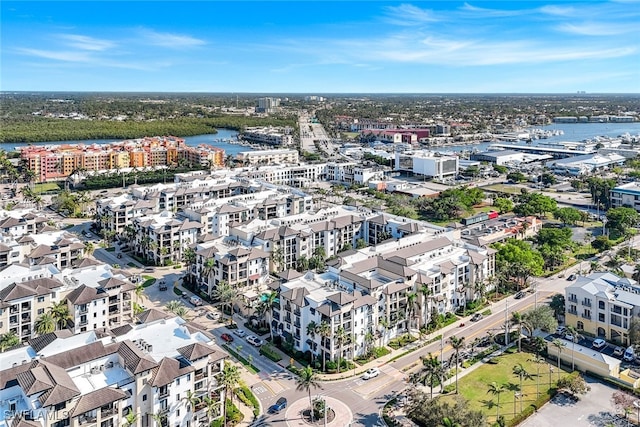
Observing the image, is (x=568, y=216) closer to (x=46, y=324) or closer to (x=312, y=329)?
(x=312, y=329)

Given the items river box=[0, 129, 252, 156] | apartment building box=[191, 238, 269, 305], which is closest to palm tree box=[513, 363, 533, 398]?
apartment building box=[191, 238, 269, 305]

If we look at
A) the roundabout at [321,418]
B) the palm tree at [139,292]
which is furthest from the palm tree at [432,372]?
the palm tree at [139,292]

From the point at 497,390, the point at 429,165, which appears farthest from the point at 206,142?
the point at 497,390

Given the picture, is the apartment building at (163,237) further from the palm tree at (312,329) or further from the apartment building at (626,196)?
the apartment building at (626,196)

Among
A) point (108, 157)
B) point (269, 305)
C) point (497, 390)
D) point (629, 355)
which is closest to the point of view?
point (497, 390)

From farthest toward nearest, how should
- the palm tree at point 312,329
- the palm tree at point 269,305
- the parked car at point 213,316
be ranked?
1. the parked car at point 213,316
2. the palm tree at point 269,305
3. the palm tree at point 312,329

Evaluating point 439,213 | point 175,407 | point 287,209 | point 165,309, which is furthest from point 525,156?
point 175,407

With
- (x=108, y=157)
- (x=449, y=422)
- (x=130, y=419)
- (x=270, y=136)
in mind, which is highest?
(x=270, y=136)

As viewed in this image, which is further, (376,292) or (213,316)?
(213,316)
